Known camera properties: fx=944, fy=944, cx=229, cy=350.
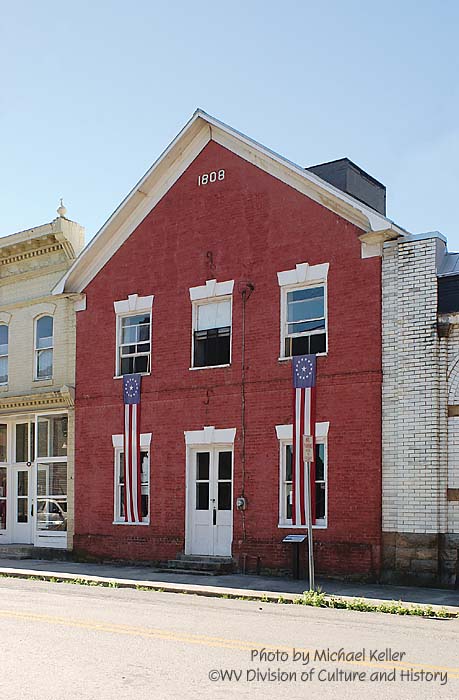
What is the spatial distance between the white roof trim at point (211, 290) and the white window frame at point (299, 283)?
1.37 metres

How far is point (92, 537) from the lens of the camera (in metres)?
22.9

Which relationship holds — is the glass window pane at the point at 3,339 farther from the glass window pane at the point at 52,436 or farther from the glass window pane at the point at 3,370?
the glass window pane at the point at 52,436

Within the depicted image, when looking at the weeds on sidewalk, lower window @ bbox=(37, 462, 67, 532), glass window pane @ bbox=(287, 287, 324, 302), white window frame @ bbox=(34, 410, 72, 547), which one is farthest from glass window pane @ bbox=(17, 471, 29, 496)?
glass window pane @ bbox=(287, 287, 324, 302)

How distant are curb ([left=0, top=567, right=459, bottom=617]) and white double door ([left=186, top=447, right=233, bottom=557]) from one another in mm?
2382

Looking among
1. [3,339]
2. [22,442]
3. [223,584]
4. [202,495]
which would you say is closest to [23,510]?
[22,442]

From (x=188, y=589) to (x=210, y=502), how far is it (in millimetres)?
3951

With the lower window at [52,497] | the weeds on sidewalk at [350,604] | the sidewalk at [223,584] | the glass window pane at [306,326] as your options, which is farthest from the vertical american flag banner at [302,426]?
the lower window at [52,497]

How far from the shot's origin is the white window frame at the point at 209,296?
20547 mm

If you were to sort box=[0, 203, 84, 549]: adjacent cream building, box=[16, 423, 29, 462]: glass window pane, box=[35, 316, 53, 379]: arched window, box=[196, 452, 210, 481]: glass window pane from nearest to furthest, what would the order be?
box=[196, 452, 210, 481]: glass window pane < box=[0, 203, 84, 549]: adjacent cream building < box=[35, 316, 53, 379]: arched window < box=[16, 423, 29, 462]: glass window pane

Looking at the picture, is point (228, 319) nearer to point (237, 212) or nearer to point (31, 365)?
point (237, 212)

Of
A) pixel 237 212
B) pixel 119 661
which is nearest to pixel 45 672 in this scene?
pixel 119 661

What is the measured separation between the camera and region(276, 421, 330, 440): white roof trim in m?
18.6

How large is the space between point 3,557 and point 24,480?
7.79 ft

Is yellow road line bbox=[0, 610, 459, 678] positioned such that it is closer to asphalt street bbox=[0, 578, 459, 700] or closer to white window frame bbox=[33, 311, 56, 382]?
asphalt street bbox=[0, 578, 459, 700]
